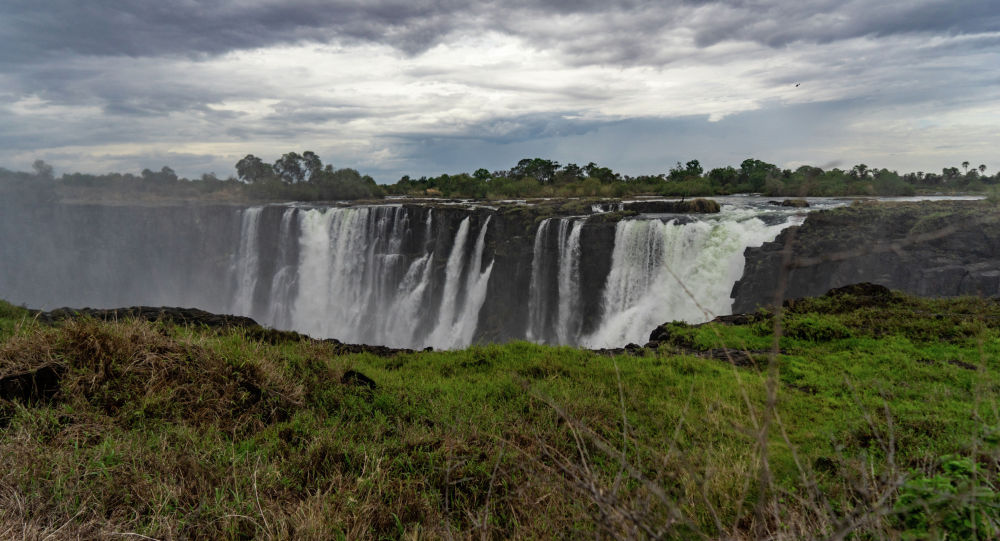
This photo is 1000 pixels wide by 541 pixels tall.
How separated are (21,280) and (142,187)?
12.2 m

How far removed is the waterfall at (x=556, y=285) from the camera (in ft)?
64.5

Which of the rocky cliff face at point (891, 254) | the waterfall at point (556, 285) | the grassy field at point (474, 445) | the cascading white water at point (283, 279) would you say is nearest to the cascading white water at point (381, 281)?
the cascading white water at point (283, 279)

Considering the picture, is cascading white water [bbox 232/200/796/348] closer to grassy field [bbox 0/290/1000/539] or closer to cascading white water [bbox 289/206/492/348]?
cascading white water [bbox 289/206/492/348]

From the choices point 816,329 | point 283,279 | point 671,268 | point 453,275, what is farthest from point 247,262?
point 816,329

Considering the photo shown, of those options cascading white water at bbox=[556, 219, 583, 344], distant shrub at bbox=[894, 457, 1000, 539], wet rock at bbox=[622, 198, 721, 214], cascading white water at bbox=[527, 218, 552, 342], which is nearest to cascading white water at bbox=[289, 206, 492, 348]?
cascading white water at bbox=[527, 218, 552, 342]

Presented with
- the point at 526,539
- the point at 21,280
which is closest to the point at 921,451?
the point at 526,539

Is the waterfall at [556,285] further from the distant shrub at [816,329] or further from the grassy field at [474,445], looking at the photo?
the grassy field at [474,445]

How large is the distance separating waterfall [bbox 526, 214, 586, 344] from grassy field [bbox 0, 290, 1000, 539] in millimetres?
11886

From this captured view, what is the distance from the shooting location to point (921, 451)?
3.90 metres

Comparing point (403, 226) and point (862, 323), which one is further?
point (403, 226)

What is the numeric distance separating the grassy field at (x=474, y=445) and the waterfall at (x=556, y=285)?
11886 millimetres

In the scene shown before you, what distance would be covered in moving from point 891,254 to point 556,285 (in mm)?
10795

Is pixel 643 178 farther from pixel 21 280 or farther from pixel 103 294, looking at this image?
pixel 21 280

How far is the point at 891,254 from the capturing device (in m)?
14.7
